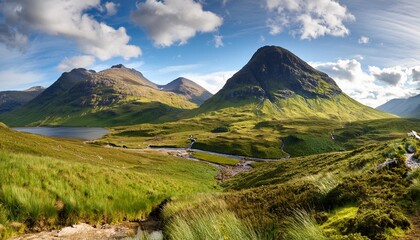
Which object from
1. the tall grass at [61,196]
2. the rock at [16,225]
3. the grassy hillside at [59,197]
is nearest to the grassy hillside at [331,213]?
the grassy hillside at [59,197]

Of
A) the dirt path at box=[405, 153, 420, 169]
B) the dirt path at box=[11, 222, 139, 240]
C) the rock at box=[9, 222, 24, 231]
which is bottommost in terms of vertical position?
the dirt path at box=[11, 222, 139, 240]

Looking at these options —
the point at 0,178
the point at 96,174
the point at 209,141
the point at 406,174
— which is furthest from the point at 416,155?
the point at 209,141

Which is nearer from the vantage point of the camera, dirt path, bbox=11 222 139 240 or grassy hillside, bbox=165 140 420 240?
grassy hillside, bbox=165 140 420 240

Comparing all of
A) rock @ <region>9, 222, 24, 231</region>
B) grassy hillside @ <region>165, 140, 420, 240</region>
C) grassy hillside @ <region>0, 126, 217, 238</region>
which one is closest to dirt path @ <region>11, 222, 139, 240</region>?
rock @ <region>9, 222, 24, 231</region>

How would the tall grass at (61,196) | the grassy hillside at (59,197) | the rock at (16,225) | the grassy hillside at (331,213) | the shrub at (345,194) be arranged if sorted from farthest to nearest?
1. the tall grass at (61,196)
2. the grassy hillside at (59,197)
3. the rock at (16,225)
4. the shrub at (345,194)
5. the grassy hillside at (331,213)

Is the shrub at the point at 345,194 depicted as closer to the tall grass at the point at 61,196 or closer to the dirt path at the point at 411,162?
the dirt path at the point at 411,162

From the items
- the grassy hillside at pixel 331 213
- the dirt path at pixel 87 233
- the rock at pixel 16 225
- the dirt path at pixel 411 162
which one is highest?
the dirt path at pixel 411 162

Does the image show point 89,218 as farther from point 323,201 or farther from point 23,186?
point 323,201

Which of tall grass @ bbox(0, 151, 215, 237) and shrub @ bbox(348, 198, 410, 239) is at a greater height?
shrub @ bbox(348, 198, 410, 239)

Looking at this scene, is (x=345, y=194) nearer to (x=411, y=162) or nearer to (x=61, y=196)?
(x=411, y=162)

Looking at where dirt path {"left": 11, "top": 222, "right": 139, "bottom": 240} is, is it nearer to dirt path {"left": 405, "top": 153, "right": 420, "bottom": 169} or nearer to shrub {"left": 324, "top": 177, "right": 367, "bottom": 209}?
shrub {"left": 324, "top": 177, "right": 367, "bottom": 209}

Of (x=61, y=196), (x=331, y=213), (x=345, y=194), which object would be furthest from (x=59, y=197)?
(x=345, y=194)

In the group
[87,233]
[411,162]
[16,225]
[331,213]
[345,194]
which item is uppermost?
[411,162]

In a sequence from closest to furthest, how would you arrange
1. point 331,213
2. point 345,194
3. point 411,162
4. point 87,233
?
point 331,213
point 345,194
point 87,233
point 411,162
